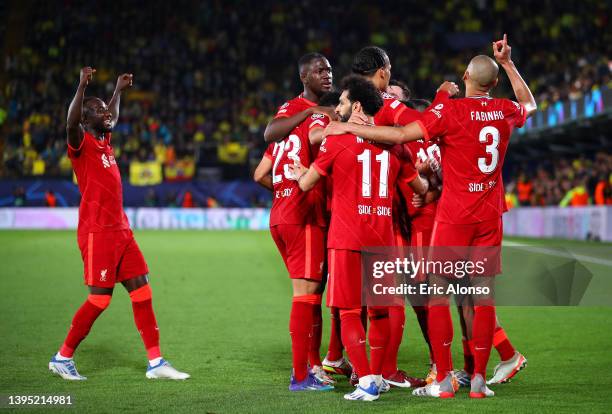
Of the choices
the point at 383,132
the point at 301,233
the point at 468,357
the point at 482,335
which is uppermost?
the point at 383,132

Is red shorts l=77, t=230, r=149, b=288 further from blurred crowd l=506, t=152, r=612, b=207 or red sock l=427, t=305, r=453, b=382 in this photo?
blurred crowd l=506, t=152, r=612, b=207

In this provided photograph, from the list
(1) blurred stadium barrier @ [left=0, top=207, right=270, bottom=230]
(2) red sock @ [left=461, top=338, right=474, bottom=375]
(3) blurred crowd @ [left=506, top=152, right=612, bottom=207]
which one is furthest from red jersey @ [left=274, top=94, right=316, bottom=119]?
(1) blurred stadium barrier @ [left=0, top=207, right=270, bottom=230]

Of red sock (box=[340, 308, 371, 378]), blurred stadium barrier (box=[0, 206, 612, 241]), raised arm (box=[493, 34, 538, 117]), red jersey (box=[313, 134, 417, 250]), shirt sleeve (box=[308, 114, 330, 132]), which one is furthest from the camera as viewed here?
blurred stadium barrier (box=[0, 206, 612, 241])

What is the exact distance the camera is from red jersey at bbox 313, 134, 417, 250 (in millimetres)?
6648

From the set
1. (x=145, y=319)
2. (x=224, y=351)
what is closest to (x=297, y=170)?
(x=145, y=319)

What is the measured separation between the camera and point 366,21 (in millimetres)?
48344

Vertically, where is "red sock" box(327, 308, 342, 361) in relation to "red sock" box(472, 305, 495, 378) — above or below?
below

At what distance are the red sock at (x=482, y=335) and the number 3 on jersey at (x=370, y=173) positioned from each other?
42.3 inches

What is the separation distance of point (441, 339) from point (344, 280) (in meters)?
0.82

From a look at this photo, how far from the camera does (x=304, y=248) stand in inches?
286

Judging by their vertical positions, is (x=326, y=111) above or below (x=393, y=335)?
above

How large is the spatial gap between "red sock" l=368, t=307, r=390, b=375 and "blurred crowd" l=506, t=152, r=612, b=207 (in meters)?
20.5

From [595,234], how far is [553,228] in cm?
335

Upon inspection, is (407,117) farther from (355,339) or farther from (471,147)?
(355,339)
